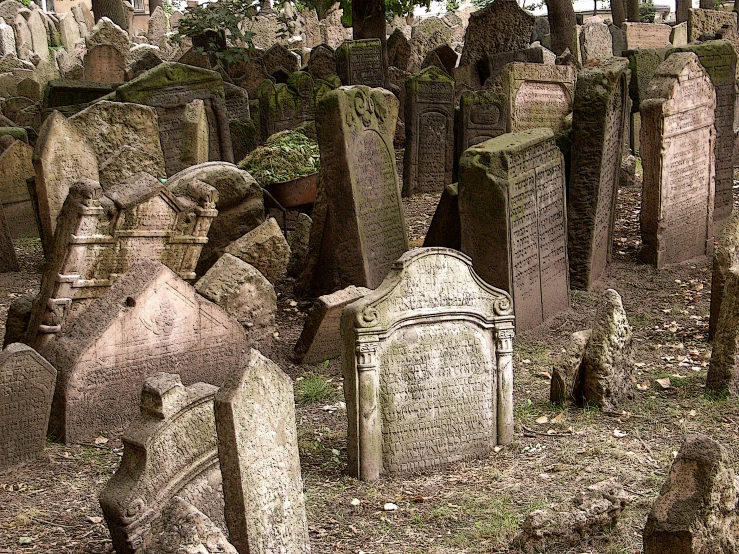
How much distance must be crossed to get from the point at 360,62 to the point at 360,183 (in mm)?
7862

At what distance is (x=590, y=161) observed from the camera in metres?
9.06

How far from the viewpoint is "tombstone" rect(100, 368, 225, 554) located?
4539mm

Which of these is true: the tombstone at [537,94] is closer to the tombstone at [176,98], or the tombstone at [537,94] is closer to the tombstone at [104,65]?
the tombstone at [176,98]

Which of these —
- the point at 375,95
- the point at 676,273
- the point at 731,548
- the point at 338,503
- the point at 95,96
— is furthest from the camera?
the point at 95,96

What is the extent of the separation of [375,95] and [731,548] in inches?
220

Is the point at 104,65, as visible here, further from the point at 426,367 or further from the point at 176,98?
the point at 426,367

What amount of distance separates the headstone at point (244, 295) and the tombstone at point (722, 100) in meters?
5.28

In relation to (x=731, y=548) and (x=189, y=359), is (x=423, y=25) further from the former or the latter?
(x=731, y=548)

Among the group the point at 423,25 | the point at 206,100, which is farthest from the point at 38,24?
the point at 206,100

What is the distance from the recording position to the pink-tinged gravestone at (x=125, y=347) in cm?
604

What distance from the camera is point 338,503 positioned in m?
5.17

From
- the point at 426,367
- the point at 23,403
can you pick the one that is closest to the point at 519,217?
the point at 426,367

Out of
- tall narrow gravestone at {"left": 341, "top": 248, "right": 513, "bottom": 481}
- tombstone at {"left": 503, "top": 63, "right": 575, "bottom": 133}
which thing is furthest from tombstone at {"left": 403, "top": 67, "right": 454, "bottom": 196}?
tall narrow gravestone at {"left": 341, "top": 248, "right": 513, "bottom": 481}

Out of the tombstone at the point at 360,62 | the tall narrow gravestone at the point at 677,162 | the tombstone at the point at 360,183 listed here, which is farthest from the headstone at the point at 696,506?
the tombstone at the point at 360,62
